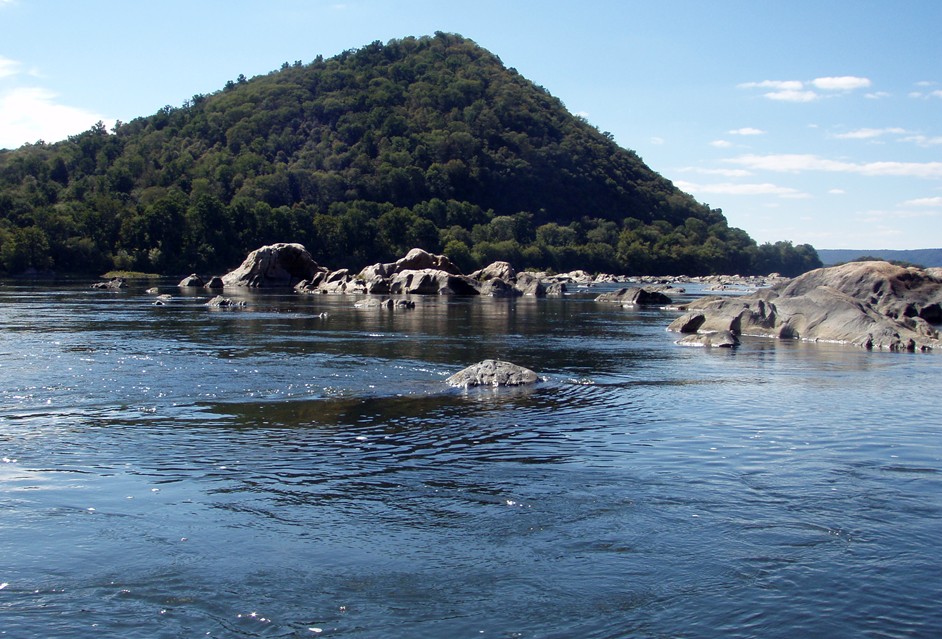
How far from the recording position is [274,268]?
3949 inches

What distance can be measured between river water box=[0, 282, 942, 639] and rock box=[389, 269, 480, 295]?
55.0 m

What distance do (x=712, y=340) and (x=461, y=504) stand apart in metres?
28.2

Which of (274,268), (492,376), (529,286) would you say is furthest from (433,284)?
(492,376)

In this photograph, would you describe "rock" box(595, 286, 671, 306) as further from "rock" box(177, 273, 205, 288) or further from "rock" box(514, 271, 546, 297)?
"rock" box(177, 273, 205, 288)

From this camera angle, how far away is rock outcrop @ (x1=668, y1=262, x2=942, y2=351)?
39000 mm

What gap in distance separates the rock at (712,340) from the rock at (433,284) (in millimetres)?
44281

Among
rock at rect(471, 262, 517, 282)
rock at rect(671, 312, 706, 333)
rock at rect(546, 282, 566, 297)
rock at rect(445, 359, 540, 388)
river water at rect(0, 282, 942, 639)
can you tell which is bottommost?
river water at rect(0, 282, 942, 639)

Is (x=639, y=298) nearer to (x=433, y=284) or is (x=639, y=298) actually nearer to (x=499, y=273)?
(x=433, y=284)

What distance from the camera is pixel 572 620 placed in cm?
939

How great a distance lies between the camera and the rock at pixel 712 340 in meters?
38.2

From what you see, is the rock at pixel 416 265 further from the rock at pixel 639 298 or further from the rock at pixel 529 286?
the rock at pixel 639 298

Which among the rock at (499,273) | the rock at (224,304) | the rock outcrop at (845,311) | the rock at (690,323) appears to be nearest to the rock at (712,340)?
the rock outcrop at (845,311)

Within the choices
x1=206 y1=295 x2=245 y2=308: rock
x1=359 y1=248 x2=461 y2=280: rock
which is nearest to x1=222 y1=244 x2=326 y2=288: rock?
x1=359 y1=248 x2=461 y2=280: rock

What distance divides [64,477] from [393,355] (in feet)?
61.0
